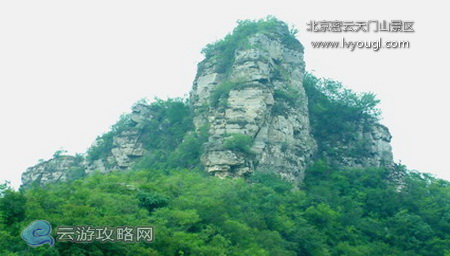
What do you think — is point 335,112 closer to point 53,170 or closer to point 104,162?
point 104,162

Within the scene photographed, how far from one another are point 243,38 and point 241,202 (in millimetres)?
18983

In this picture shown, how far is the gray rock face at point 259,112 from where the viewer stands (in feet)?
119

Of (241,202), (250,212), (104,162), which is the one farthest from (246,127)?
(104,162)

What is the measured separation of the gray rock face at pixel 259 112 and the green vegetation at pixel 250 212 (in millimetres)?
1686

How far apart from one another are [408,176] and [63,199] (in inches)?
1144

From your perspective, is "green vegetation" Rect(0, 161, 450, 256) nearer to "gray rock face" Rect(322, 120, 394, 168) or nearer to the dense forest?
the dense forest

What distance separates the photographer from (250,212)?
28.3 metres

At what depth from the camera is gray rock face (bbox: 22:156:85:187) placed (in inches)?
1866

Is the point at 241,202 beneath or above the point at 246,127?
beneath

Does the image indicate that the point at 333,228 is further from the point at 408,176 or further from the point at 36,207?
the point at 36,207

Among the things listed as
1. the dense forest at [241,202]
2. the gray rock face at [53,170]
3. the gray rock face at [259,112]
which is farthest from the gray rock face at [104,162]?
the gray rock face at [259,112]

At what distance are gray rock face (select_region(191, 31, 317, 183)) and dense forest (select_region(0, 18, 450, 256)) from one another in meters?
0.96

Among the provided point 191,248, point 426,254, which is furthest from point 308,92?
point 191,248

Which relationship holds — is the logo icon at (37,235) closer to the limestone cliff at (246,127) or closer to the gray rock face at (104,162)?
the limestone cliff at (246,127)
